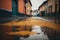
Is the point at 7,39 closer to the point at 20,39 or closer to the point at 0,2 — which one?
the point at 20,39

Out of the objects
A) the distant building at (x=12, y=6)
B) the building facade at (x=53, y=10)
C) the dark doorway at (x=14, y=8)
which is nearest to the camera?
A: the distant building at (x=12, y=6)

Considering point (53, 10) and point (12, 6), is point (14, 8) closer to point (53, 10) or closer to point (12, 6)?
point (12, 6)

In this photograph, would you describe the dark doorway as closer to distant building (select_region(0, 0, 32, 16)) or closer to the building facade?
distant building (select_region(0, 0, 32, 16))

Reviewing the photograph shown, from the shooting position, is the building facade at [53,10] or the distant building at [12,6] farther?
the building facade at [53,10]

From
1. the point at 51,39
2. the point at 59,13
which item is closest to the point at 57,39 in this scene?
the point at 51,39

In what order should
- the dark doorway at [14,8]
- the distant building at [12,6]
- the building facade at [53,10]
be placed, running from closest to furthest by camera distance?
the distant building at [12,6]
the building facade at [53,10]
the dark doorway at [14,8]

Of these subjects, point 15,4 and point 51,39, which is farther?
point 15,4

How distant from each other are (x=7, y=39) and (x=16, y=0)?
19628mm

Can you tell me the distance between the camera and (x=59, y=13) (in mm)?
18281

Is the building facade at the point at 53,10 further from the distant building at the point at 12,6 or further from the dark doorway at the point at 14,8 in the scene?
the dark doorway at the point at 14,8

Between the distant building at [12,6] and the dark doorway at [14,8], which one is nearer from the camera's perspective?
the distant building at [12,6]

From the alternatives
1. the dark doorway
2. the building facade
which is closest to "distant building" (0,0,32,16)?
the dark doorway

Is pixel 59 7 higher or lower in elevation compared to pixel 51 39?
higher

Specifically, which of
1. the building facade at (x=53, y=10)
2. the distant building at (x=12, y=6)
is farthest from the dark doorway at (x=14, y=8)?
the building facade at (x=53, y=10)
